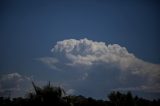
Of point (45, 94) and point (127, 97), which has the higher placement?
point (127, 97)

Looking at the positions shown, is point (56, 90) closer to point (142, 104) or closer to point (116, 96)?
point (116, 96)

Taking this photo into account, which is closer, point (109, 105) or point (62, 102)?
point (62, 102)

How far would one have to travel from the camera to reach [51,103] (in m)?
13.1

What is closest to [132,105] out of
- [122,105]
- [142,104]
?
[122,105]

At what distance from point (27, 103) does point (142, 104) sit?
2844cm

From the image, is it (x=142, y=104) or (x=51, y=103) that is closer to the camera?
(x=51, y=103)

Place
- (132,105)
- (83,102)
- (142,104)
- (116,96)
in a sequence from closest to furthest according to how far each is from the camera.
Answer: (83,102) < (132,105) < (116,96) < (142,104)

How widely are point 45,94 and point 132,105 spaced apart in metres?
21.1

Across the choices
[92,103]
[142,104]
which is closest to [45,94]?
[92,103]

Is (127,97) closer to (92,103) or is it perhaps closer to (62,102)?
(92,103)

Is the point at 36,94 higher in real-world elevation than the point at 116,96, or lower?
lower

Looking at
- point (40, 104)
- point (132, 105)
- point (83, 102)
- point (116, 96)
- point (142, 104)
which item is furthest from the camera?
point (142, 104)

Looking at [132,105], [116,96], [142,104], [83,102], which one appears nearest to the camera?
[83,102]

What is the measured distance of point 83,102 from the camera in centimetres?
2883
